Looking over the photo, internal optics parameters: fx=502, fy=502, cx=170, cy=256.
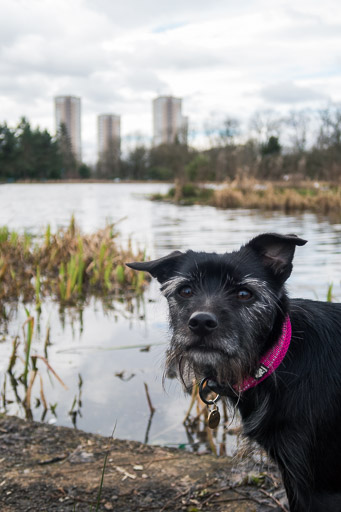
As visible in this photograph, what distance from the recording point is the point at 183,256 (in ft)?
9.75

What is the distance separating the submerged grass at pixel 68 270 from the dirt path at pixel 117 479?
3435mm

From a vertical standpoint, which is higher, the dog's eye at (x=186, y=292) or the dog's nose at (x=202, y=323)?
the dog's eye at (x=186, y=292)

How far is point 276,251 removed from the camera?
8.99 ft

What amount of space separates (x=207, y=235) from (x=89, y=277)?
26.2 ft

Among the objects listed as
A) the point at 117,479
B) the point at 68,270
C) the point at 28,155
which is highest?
the point at 28,155

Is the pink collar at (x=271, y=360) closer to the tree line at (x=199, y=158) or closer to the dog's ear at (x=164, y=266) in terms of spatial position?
the dog's ear at (x=164, y=266)

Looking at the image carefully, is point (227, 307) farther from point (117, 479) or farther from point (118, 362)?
point (118, 362)

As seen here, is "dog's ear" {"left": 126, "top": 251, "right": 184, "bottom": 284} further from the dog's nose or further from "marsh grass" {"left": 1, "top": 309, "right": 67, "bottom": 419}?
"marsh grass" {"left": 1, "top": 309, "right": 67, "bottom": 419}

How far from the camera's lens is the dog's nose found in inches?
92.0

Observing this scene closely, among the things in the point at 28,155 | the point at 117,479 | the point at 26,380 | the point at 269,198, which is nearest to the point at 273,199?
the point at 269,198

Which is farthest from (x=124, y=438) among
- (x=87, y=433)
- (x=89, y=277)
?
(x=89, y=277)

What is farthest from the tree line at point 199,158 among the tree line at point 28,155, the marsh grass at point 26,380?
the marsh grass at point 26,380

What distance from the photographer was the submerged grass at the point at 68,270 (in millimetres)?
8219

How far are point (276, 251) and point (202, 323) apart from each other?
67cm
